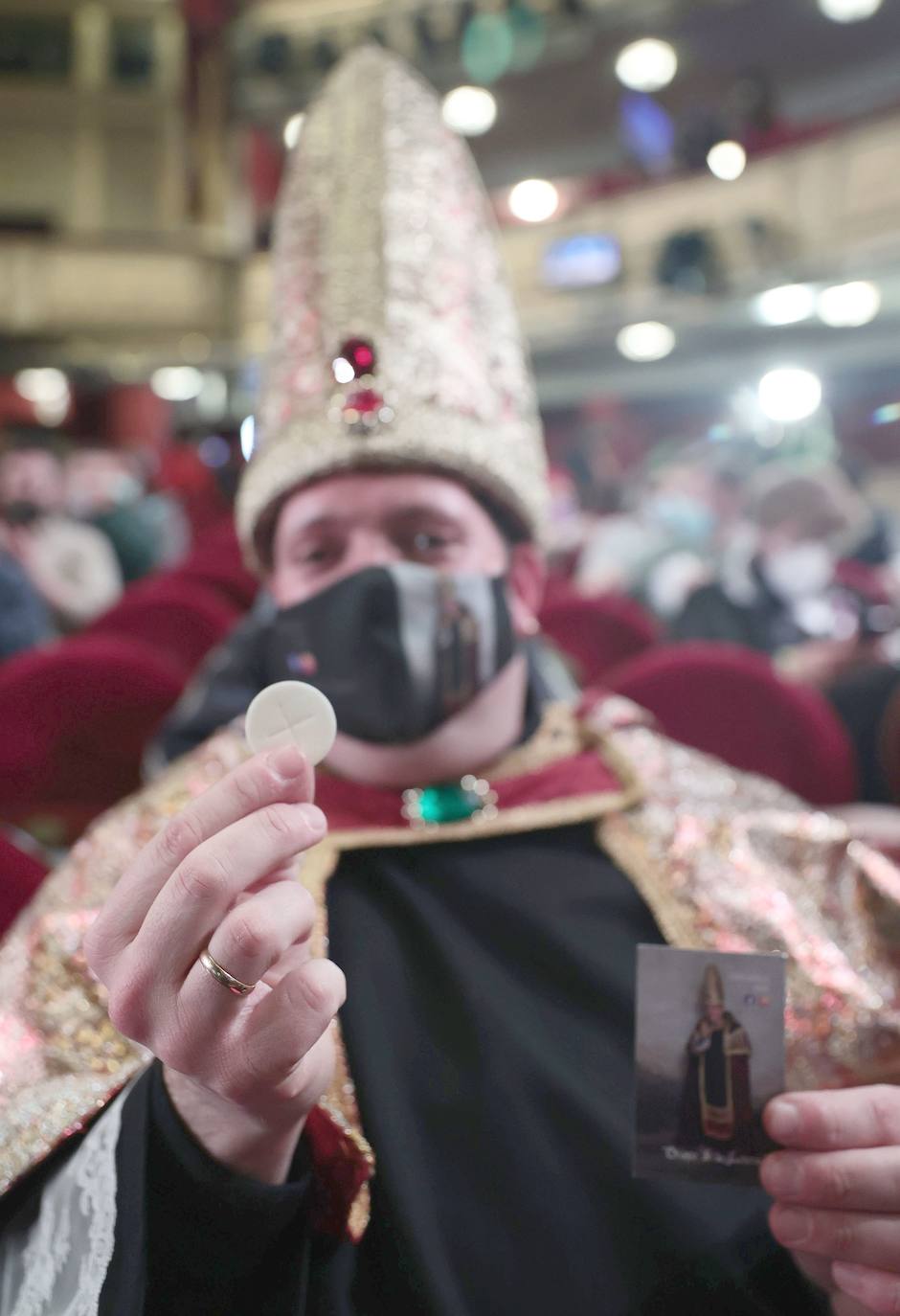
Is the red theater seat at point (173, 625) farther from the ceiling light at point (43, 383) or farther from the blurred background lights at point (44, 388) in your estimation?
the ceiling light at point (43, 383)

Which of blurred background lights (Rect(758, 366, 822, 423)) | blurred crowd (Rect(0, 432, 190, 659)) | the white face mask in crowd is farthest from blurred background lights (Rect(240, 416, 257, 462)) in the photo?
blurred background lights (Rect(758, 366, 822, 423))

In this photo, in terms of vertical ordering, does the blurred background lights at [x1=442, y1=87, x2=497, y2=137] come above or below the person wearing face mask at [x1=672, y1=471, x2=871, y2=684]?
above

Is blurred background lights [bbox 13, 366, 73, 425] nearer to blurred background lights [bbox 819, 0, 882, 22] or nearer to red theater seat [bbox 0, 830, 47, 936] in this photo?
blurred background lights [bbox 819, 0, 882, 22]

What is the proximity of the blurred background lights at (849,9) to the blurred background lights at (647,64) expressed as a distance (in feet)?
4.08

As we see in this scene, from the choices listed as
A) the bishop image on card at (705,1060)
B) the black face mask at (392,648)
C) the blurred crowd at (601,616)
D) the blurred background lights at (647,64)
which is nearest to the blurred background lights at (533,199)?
the blurred background lights at (647,64)

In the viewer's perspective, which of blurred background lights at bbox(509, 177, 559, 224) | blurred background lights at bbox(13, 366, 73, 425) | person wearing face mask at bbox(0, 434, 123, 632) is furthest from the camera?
blurred background lights at bbox(13, 366, 73, 425)

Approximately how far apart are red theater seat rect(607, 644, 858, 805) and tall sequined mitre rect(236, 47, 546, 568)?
0.68 meters

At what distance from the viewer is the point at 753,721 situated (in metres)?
1.90

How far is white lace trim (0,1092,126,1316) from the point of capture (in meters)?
0.73

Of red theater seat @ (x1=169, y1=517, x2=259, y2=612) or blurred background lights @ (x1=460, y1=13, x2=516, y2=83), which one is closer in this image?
red theater seat @ (x1=169, y1=517, x2=259, y2=612)

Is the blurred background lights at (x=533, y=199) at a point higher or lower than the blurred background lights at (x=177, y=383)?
higher

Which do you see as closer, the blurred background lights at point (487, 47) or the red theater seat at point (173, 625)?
the red theater seat at point (173, 625)

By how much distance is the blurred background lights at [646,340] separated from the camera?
8785mm

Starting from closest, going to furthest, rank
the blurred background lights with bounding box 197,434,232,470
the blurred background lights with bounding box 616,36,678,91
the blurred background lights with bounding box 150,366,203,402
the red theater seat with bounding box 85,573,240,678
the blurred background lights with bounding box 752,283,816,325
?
the red theater seat with bounding box 85,573,240,678 → the blurred background lights with bounding box 197,434,232,470 → the blurred background lights with bounding box 752,283,816,325 → the blurred background lights with bounding box 616,36,678,91 → the blurred background lights with bounding box 150,366,203,402
